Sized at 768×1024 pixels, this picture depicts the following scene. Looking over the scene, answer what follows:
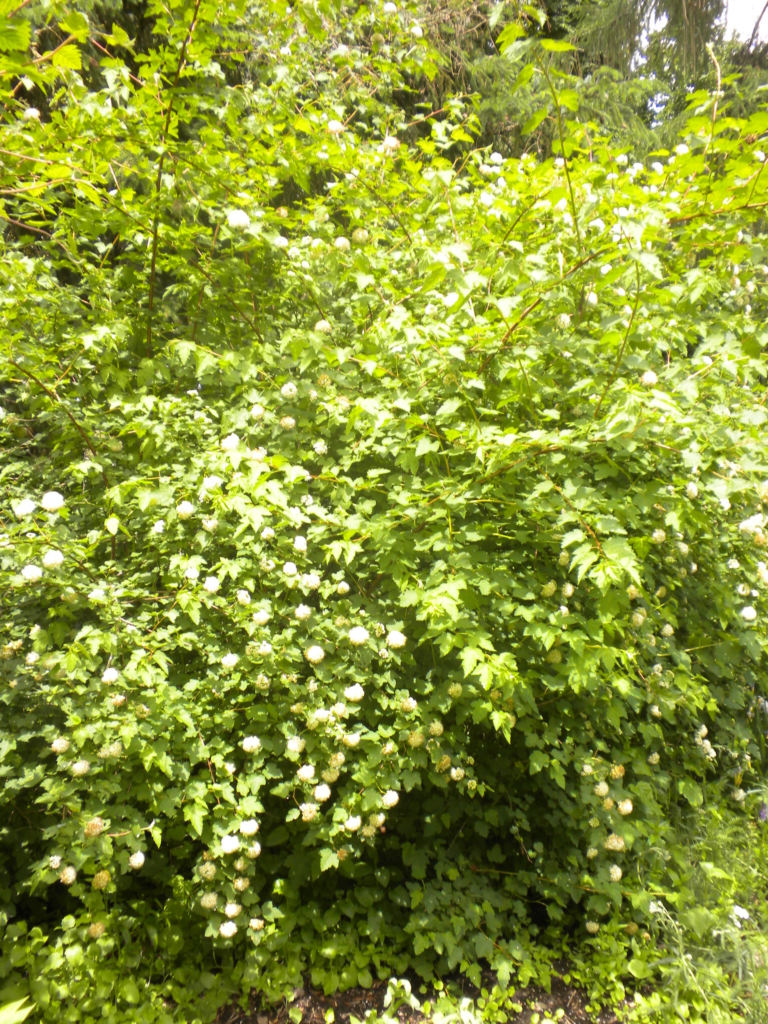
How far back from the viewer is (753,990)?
2010 mm

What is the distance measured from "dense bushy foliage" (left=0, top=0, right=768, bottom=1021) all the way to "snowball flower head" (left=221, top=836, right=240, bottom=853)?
5 centimetres

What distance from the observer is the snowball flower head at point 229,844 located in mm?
1830

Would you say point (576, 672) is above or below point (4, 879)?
above

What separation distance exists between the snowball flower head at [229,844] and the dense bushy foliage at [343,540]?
5 centimetres

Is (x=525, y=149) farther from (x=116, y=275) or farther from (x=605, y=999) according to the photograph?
(x=605, y=999)

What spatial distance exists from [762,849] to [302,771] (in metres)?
2.17

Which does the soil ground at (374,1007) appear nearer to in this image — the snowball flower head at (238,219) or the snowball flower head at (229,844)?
the snowball flower head at (229,844)

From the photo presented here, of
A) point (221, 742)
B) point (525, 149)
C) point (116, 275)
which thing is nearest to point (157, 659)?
point (221, 742)

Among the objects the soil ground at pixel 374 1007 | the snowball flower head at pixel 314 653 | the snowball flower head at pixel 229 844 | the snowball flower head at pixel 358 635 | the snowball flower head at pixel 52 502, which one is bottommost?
the soil ground at pixel 374 1007

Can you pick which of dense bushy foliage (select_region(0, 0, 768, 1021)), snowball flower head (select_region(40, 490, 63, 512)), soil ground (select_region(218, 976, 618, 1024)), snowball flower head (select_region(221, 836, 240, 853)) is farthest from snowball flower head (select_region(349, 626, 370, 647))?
soil ground (select_region(218, 976, 618, 1024))

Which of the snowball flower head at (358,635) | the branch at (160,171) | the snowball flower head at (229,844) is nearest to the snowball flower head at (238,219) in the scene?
the branch at (160,171)

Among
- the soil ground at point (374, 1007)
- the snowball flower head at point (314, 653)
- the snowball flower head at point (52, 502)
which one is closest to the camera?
the snowball flower head at point (52, 502)

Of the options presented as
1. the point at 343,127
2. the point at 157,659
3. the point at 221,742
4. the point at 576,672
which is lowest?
the point at 221,742

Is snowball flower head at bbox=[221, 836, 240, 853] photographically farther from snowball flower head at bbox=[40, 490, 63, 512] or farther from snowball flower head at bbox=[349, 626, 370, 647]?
snowball flower head at bbox=[40, 490, 63, 512]
